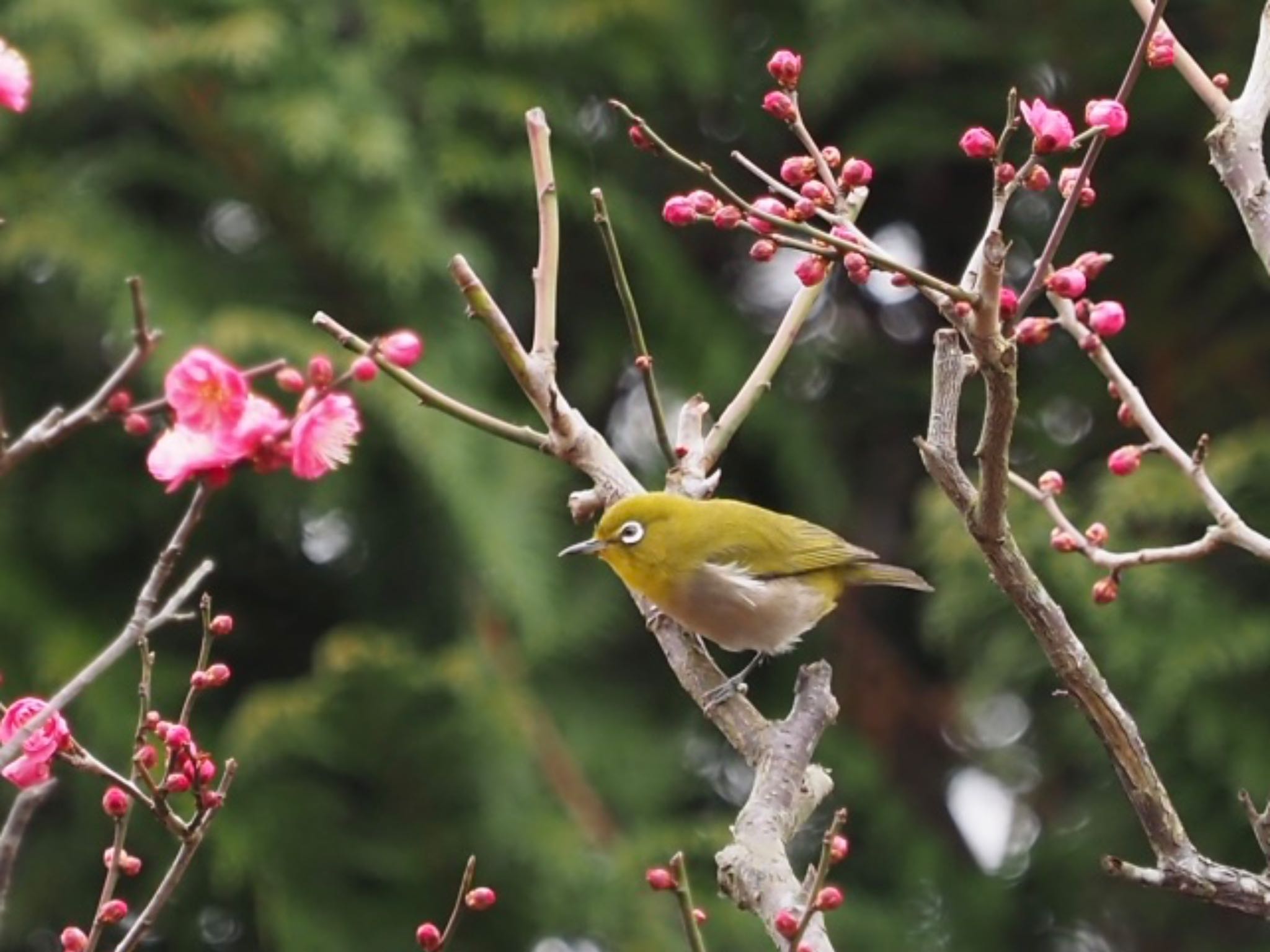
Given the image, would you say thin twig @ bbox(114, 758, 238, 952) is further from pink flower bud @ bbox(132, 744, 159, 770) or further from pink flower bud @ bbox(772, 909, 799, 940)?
pink flower bud @ bbox(772, 909, 799, 940)

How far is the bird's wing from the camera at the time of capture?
390 centimetres

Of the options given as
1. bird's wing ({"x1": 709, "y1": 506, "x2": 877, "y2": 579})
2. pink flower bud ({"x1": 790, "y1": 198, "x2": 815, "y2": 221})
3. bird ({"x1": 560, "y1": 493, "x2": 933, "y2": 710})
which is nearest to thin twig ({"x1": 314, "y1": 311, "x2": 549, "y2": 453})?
pink flower bud ({"x1": 790, "y1": 198, "x2": 815, "y2": 221})

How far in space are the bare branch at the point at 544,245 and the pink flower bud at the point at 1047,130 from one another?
2.27 ft

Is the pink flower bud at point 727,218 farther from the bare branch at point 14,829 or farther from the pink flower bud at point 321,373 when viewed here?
the bare branch at point 14,829

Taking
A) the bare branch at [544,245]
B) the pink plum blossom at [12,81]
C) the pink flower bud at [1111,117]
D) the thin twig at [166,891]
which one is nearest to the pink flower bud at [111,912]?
the thin twig at [166,891]

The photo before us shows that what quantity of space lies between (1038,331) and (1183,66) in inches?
21.3

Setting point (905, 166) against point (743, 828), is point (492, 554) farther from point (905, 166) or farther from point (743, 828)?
point (743, 828)

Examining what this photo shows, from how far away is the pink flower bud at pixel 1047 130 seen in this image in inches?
76.9

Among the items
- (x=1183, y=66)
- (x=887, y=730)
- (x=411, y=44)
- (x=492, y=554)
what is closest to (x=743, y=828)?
(x=1183, y=66)

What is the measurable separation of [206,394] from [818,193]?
0.80 m

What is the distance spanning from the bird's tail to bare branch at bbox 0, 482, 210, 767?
2.77 m

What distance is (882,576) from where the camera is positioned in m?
4.30

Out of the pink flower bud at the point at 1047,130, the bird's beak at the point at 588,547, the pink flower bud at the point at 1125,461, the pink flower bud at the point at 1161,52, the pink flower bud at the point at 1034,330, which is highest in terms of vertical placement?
the pink flower bud at the point at 1047,130

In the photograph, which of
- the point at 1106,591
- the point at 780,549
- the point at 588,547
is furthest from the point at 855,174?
the point at 780,549
